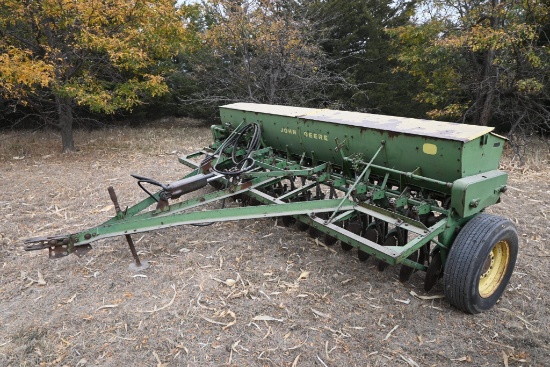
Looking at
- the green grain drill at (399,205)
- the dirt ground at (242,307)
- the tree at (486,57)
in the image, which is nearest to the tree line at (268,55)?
the tree at (486,57)

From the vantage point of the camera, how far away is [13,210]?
5.24 m

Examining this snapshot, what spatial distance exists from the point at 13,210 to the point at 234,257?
11.0ft

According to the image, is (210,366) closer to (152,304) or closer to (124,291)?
(152,304)

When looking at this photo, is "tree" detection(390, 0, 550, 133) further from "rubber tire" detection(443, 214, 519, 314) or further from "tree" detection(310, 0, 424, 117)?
"rubber tire" detection(443, 214, 519, 314)

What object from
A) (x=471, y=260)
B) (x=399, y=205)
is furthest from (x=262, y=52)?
(x=471, y=260)

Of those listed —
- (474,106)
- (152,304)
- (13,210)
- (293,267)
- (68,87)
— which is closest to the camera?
(152,304)

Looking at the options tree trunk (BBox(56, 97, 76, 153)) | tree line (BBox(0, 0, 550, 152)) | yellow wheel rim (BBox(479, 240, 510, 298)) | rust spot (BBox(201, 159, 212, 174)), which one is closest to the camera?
yellow wheel rim (BBox(479, 240, 510, 298))

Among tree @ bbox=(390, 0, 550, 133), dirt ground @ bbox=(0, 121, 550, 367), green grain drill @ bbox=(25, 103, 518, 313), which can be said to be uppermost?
tree @ bbox=(390, 0, 550, 133)

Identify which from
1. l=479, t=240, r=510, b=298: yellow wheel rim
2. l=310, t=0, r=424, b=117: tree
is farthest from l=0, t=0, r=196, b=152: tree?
l=479, t=240, r=510, b=298: yellow wheel rim

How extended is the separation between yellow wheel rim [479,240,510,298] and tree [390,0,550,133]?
5.78 m

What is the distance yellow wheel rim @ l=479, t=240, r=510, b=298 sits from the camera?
10.7 feet

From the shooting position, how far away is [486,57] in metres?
9.43

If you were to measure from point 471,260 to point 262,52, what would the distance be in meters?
8.21

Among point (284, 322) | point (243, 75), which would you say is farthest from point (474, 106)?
point (284, 322)
